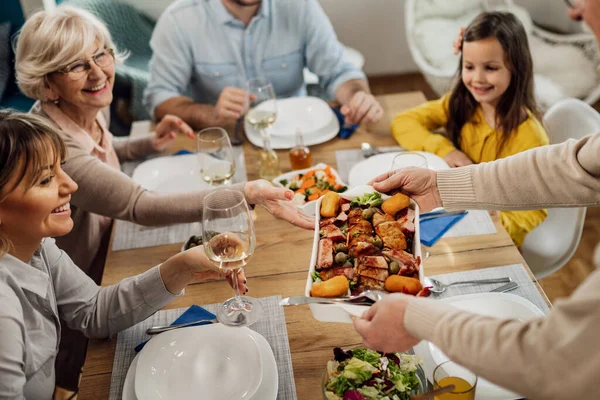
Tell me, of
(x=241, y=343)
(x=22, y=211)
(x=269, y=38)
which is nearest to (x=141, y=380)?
(x=241, y=343)

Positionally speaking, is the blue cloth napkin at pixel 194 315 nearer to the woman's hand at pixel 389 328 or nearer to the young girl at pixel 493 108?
the woman's hand at pixel 389 328

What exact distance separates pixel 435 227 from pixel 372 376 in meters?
0.60

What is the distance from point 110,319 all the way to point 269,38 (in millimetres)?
1652

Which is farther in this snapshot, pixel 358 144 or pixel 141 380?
pixel 358 144

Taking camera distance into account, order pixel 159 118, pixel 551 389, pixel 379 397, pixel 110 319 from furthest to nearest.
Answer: pixel 159 118, pixel 110 319, pixel 379 397, pixel 551 389

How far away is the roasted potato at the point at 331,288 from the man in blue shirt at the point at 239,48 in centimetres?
136

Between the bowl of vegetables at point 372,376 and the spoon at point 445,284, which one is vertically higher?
the bowl of vegetables at point 372,376

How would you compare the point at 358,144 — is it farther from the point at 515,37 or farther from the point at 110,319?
the point at 110,319

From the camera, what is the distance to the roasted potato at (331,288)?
111 centimetres

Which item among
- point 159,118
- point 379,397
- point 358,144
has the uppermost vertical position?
point 379,397

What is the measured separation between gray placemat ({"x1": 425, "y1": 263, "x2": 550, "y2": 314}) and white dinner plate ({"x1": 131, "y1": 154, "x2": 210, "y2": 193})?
850mm

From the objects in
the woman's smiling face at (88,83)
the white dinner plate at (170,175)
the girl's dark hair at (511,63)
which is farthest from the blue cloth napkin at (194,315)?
the girl's dark hair at (511,63)

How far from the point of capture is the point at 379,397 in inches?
40.9

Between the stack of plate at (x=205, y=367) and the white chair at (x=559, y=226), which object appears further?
the white chair at (x=559, y=226)
